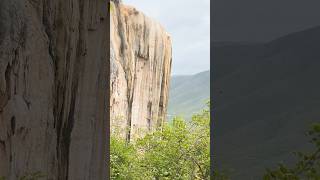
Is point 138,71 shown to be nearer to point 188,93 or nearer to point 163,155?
point 163,155

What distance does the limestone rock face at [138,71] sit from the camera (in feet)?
38.6

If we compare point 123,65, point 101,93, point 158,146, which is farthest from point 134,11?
point 101,93

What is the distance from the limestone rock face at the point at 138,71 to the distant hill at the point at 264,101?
941cm

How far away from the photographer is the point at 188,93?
13025cm

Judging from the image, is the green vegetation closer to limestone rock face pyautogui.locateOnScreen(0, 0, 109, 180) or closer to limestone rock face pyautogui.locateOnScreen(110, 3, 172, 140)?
limestone rock face pyautogui.locateOnScreen(110, 3, 172, 140)

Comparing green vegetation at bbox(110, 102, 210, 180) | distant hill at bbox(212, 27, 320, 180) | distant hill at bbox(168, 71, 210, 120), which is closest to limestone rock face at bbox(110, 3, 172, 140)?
green vegetation at bbox(110, 102, 210, 180)

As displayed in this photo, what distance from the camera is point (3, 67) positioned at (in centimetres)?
268

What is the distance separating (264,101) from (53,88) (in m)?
1.11

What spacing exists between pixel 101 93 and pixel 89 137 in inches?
8.5

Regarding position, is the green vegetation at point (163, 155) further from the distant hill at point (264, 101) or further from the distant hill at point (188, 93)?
the distant hill at point (188, 93)

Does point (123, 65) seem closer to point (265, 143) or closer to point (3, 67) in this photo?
point (3, 67)

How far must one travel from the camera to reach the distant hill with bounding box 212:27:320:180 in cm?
194

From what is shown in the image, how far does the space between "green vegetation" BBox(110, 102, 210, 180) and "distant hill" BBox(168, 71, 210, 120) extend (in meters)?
100.0

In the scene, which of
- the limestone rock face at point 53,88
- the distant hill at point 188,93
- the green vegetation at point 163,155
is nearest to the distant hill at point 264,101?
the limestone rock face at point 53,88
